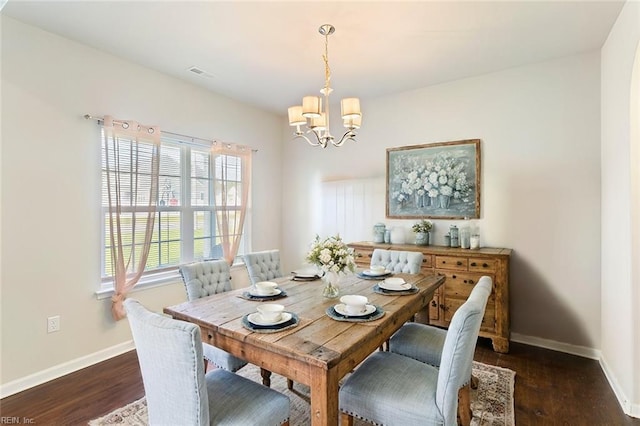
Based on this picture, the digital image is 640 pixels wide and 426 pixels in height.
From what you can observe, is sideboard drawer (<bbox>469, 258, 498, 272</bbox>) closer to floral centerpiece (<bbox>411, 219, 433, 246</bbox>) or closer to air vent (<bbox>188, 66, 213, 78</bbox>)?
floral centerpiece (<bbox>411, 219, 433, 246</bbox>)

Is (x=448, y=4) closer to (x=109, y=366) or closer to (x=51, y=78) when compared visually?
(x=51, y=78)

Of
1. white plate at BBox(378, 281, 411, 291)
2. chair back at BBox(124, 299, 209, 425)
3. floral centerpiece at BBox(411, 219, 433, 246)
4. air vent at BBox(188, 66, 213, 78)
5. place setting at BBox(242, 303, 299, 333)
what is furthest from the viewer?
floral centerpiece at BBox(411, 219, 433, 246)

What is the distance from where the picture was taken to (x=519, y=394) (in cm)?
242

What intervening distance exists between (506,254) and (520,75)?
186 cm

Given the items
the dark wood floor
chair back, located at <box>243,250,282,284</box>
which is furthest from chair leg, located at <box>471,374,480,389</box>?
chair back, located at <box>243,250,282,284</box>

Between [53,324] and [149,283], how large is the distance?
842 millimetres

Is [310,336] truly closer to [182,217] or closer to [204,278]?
[204,278]

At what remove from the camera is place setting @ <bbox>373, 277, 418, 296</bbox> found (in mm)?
2262

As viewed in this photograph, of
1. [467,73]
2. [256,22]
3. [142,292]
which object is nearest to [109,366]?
[142,292]

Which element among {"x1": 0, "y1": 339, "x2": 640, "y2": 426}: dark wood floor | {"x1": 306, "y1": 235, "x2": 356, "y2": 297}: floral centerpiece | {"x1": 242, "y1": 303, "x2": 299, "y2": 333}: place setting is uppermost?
{"x1": 306, "y1": 235, "x2": 356, "y2": 297}: floral centerpiece

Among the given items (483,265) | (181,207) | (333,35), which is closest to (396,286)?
(483,265)

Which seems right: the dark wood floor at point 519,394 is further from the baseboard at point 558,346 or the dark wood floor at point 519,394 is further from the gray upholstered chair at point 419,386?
the gray upholstered chair at point 419,386

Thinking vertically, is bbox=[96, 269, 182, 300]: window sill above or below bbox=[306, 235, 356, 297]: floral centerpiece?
below

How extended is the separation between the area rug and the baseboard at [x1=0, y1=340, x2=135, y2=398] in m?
0.88
